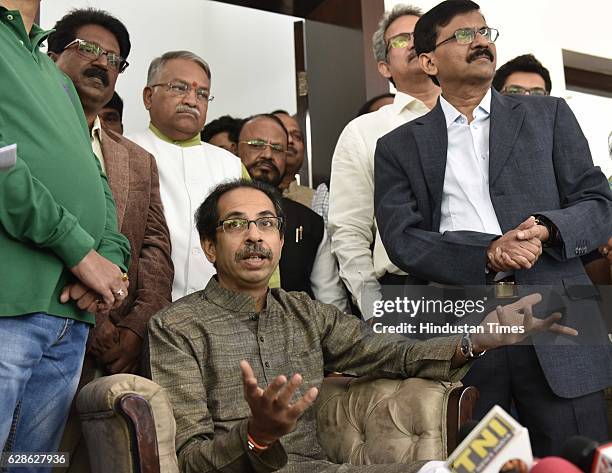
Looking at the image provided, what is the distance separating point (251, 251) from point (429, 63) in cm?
96

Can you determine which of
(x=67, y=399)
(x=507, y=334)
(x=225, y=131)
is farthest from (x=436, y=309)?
(x=225, y=131)

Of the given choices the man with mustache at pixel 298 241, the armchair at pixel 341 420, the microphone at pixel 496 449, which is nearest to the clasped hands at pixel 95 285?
the armchair at pixel 341 420

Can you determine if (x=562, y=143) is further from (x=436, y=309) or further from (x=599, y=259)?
(x=436, y=309)

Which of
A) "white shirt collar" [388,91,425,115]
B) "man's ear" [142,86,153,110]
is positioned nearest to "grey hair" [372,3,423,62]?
"white shirt collar" [388,91,425,115]

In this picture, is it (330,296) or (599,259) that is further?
(330,296)

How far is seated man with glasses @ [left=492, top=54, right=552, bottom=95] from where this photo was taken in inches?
166

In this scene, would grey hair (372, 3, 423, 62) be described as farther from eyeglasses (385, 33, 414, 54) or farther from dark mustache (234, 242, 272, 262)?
dark mustache (234, 242, 272, 262)

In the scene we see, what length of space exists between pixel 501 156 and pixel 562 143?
21 centimetres

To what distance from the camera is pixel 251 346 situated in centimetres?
272

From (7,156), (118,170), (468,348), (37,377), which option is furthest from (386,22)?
(7,156)

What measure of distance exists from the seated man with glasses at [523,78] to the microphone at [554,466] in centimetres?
301

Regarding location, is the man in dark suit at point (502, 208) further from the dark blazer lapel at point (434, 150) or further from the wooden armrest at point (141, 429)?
the wooden armrest at point (141, 429)

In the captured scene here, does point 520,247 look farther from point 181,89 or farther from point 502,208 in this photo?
point 181,89

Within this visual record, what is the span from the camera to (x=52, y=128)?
2.32 m
